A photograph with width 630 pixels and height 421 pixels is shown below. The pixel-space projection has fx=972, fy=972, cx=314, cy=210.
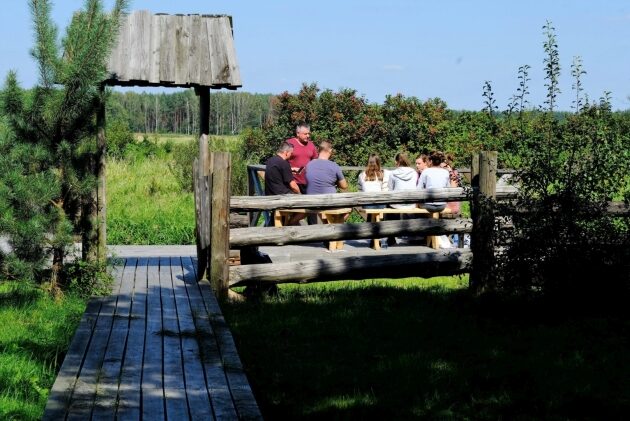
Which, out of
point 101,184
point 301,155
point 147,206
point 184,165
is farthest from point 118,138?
point 101,184

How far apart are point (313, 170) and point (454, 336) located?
5187 millimetres

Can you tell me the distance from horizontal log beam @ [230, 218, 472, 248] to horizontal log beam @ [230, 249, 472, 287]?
248 mm

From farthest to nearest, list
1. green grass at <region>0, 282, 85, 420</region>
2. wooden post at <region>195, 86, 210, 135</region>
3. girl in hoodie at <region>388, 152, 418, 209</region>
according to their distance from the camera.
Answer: girl in hoodie at <region>388, 152, 418, 209</region>
wooden post at <region>195, 86, 210, 135</region>
green grass at <region>0, 282, 85, 420</region>

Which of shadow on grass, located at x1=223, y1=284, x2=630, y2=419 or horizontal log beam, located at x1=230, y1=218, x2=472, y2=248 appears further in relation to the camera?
horizontal log beam, located at x1=230, y1=218, x2=472, y2=248

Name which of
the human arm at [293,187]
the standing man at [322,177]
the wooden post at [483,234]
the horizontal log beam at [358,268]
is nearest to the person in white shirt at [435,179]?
the standing man at [322,177]

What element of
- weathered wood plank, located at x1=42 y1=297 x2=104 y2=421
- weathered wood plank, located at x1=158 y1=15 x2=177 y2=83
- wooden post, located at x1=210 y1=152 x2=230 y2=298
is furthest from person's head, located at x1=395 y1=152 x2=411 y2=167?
weathered wood plank, located at x1=42 y1=297 x2=104 y2=421

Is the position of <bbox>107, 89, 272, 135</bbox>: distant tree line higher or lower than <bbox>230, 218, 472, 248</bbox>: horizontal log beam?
higher

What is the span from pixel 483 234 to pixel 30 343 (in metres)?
4.91

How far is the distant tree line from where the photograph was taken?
6875cm

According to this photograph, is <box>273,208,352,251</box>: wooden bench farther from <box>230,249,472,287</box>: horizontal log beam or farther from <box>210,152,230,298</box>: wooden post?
<box>210,152,230,298</box>: wooden post

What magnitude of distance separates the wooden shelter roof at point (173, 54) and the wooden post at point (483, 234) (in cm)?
294

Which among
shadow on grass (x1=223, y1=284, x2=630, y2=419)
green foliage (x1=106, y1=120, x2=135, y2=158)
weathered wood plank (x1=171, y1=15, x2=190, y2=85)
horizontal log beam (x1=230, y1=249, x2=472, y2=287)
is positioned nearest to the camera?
shadow on grass (x1=223, y1=284, x2=630, y2=419)

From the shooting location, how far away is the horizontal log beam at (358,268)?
1039cm

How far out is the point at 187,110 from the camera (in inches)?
3135
